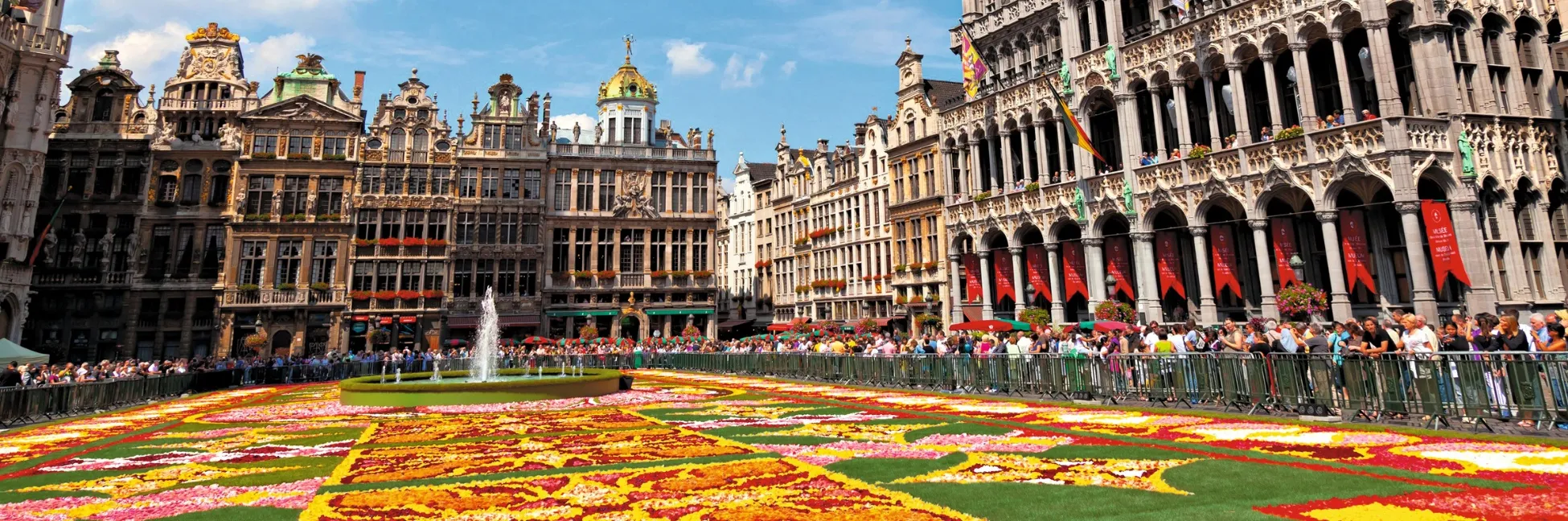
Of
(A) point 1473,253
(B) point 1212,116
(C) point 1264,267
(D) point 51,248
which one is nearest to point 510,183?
(D) point 51,248

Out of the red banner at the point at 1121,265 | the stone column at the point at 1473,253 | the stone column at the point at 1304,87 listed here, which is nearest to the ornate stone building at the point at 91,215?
the red banner at the point at 1121,265

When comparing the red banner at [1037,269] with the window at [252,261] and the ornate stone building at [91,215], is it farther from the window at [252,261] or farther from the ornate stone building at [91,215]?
the ornate stone building at [91,215]

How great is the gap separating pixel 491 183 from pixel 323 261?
10.8 m

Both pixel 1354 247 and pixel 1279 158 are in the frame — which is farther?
pixel 1279 158

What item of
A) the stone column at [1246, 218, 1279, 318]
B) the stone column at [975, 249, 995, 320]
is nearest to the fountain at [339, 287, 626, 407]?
the stone column at [1246, 218, 1279, 318]

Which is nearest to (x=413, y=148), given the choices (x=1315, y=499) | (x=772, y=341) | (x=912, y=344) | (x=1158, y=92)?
(x=772, y=341)

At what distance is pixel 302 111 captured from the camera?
46531mm

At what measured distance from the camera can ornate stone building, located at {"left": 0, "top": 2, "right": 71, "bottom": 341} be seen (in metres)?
32.5

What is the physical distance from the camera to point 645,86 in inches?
2109

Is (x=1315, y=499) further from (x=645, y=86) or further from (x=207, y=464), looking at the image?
(x=645, y=86)

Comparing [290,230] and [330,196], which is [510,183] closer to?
[330,196]

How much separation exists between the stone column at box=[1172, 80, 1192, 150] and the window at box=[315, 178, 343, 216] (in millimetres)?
46289

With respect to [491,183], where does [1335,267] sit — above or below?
below

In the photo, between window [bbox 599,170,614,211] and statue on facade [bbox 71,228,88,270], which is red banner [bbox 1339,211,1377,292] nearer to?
window [bbox 599,170,614,211]
